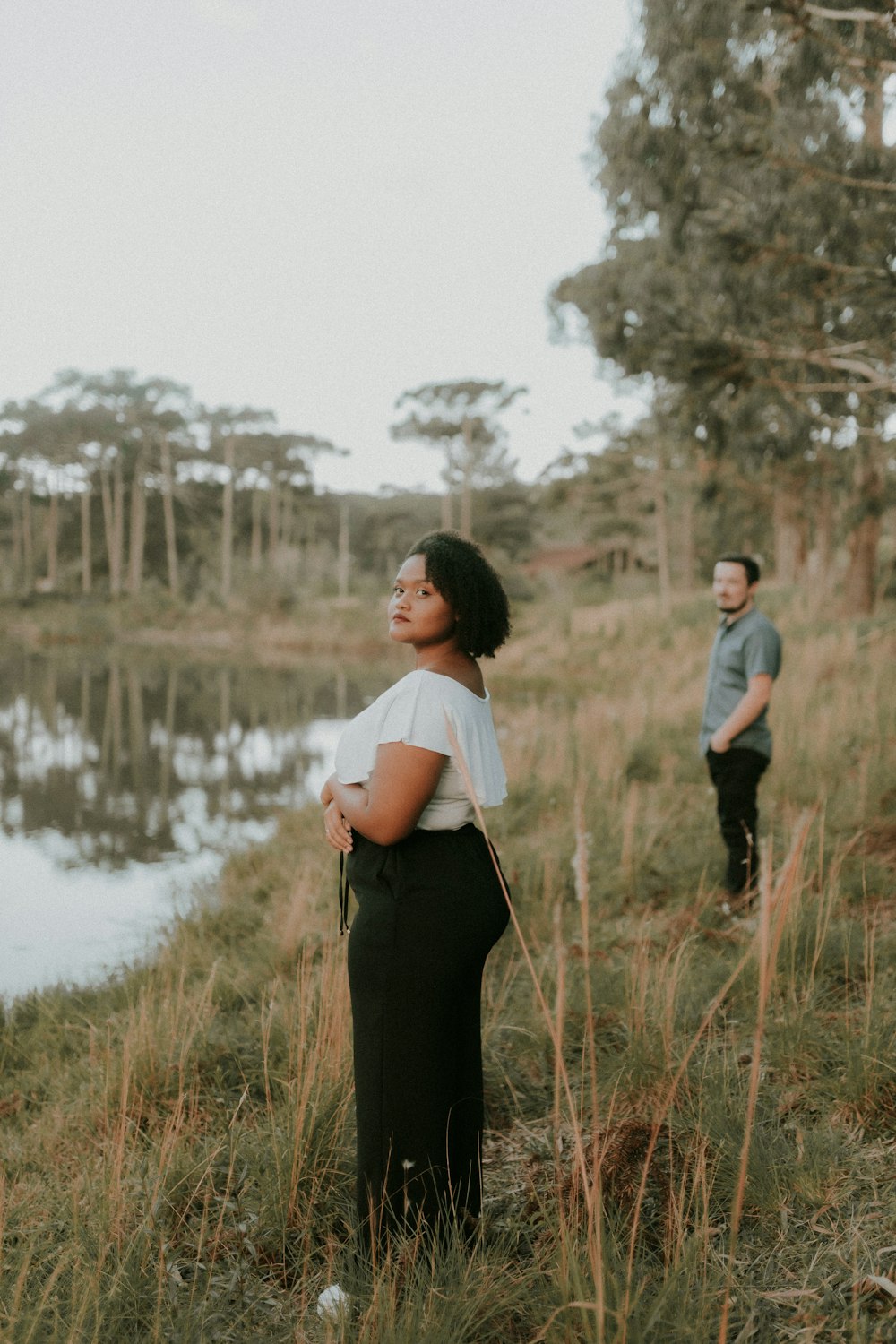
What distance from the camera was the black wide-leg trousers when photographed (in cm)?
211

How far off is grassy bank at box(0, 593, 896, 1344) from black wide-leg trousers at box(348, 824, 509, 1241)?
147 mm

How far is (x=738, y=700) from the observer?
15.6 feet

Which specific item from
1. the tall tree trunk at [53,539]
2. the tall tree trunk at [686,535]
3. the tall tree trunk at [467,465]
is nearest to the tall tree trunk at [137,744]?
the tall tree trunk at [467,465]

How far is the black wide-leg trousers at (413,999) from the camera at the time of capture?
211 cm

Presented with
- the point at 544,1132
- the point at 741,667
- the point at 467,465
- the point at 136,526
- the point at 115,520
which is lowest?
the point at 544,1132

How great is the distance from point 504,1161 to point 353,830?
52.1 inches

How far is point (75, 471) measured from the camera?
2122 inches

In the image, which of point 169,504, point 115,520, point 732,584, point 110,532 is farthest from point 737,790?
point 115,520

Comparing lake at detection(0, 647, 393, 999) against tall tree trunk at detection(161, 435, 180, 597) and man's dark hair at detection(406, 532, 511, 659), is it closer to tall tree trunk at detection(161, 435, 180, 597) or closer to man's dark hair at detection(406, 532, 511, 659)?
man's dark hair at detection(406, 532, 511, 659)

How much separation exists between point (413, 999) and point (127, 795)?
9702 mm

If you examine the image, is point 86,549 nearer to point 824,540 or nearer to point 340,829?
point 824,540

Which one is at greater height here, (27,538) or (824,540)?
(27,538)

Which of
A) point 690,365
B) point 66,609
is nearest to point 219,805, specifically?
point 690,365

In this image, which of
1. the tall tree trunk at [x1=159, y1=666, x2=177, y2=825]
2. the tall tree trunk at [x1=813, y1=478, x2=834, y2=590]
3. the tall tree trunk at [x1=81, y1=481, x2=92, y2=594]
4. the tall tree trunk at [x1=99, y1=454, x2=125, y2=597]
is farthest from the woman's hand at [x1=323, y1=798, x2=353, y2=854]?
the tall tree trunk at [x1=81, y1=481, x2=92, y2=594]
